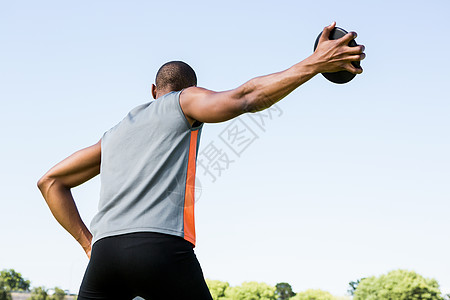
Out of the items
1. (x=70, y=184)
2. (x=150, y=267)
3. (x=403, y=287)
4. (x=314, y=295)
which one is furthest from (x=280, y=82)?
(x=314, y=295)

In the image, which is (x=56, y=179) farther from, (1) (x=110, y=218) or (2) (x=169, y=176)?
(2) (x=169, y=176)

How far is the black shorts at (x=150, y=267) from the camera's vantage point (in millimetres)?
2412

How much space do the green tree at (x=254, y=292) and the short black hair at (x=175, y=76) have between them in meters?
57.0

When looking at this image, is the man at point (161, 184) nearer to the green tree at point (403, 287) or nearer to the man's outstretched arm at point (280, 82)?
the man's outstretched arm at point (280, 82)

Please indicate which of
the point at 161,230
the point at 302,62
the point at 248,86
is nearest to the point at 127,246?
the point at 161,230

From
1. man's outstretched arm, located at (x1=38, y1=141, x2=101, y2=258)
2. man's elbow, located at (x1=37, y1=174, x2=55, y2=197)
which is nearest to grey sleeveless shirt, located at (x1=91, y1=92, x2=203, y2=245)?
man's outstretched arm, located at (x1=38, y1=141, x2=101, y2=258)

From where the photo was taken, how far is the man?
7.68ft

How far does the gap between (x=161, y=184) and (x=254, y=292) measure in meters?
57.5

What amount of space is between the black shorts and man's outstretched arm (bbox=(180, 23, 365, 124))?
2.31ft

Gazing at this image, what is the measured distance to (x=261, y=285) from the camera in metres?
57.7

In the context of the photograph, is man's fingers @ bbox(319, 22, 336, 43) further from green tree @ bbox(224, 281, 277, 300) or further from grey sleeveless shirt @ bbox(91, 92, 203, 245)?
green tree @ bbox(224, 281, 277, 300)

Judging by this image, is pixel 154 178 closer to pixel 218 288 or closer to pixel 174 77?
pixel 174 77

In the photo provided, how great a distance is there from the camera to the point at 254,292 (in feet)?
188

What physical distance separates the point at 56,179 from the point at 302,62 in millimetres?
1932
